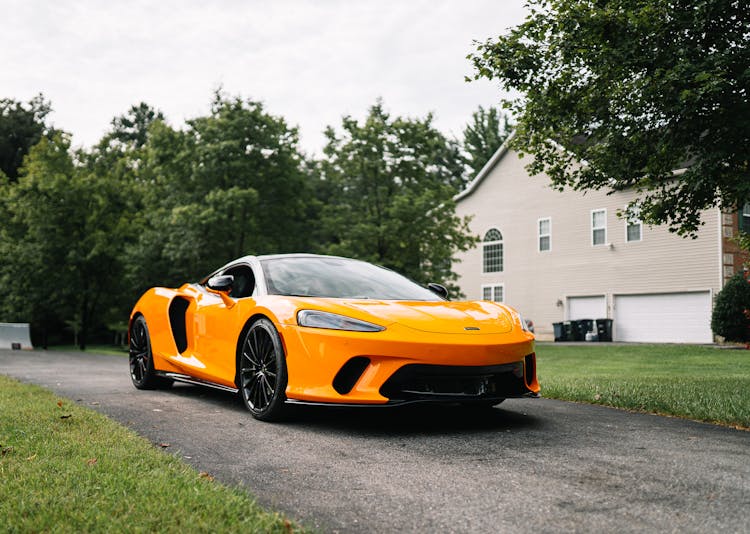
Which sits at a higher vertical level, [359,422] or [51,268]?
[51,268]

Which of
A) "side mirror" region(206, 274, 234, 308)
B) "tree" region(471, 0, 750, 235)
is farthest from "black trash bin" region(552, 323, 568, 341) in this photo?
"side mirror" region(206, 274, 234, 308)

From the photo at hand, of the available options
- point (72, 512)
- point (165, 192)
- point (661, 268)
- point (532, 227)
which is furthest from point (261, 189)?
point (72, 512)

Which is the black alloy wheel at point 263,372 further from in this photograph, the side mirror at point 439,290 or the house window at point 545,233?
the house window at point 545,233

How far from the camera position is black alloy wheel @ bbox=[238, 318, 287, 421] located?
5.34m

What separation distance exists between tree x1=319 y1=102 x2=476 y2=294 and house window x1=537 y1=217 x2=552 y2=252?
249 inches

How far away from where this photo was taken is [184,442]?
472 centimetres

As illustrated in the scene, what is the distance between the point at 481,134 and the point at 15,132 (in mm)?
33120

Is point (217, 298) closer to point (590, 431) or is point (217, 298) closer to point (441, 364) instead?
point (441, 364)

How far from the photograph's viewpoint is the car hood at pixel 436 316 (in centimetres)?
517

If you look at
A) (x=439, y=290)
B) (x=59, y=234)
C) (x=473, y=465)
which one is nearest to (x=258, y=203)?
(x=59, y=234)

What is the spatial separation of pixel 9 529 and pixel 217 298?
4.01 m

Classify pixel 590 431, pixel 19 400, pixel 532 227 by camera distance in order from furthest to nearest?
pixel 532 227, pixel 19 400, pixel 590 431

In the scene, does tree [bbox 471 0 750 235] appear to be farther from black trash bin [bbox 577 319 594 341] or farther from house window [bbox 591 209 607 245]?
house window [bbox 591 209 607 245]

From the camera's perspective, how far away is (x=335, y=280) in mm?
6289
